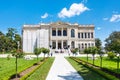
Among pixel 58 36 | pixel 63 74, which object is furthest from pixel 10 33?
pixel 63 74

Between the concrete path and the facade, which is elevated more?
the facade

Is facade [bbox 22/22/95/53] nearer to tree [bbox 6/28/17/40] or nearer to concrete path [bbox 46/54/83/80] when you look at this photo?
tree [bbox 6/28/17/40]

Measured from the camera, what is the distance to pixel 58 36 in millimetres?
83750

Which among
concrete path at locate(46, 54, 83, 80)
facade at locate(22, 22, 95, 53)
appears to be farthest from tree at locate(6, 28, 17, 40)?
concrete path at locate(46, 54, 83, 80)

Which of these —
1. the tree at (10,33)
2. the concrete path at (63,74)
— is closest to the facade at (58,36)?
the tree at (10,33)

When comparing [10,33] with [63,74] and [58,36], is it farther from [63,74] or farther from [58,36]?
[63,74]

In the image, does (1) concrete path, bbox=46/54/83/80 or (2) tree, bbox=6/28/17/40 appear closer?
(1) concrete path, bbox=46/54/83/80

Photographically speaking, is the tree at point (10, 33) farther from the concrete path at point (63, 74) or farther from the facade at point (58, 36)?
the concrete path at point (63, 74)

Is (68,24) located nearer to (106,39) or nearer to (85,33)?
(85,33)

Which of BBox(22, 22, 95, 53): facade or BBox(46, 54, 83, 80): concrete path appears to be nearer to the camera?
BBox(46, 54, 83, 80): concrete path

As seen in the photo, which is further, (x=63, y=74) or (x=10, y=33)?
(x=10, y=33)

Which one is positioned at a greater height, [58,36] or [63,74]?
[58,36]

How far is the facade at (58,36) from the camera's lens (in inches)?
3297

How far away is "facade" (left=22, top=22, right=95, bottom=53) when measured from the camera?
8375cm
